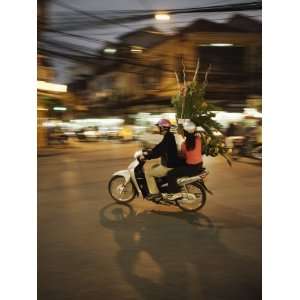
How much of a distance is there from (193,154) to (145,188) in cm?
41

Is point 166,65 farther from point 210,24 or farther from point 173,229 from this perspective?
point 173,229

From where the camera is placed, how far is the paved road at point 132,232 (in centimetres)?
303

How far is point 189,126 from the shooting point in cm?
304

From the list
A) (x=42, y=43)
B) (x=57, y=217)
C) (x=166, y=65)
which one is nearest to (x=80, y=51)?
(x=42, y=43)

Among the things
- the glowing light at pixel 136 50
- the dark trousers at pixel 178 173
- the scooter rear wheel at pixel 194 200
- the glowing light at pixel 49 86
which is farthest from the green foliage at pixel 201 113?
the glowing light at pixel 49 86

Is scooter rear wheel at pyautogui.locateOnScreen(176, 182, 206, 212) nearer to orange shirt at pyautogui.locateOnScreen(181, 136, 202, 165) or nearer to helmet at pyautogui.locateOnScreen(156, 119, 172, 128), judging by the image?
orange shirt at pyautogui.locateOnScreen(181, 136, 202, 165)

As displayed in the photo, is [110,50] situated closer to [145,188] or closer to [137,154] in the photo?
[137,154]

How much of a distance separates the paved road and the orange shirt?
8cm

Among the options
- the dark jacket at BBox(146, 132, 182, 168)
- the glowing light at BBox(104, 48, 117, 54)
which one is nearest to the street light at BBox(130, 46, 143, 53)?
the glowing light at BBox(104, 48, 117, 54)

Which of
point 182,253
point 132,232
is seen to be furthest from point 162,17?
point 182,253

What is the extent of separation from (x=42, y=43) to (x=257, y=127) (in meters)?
1.60

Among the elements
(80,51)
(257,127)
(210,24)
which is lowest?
(257,127)
